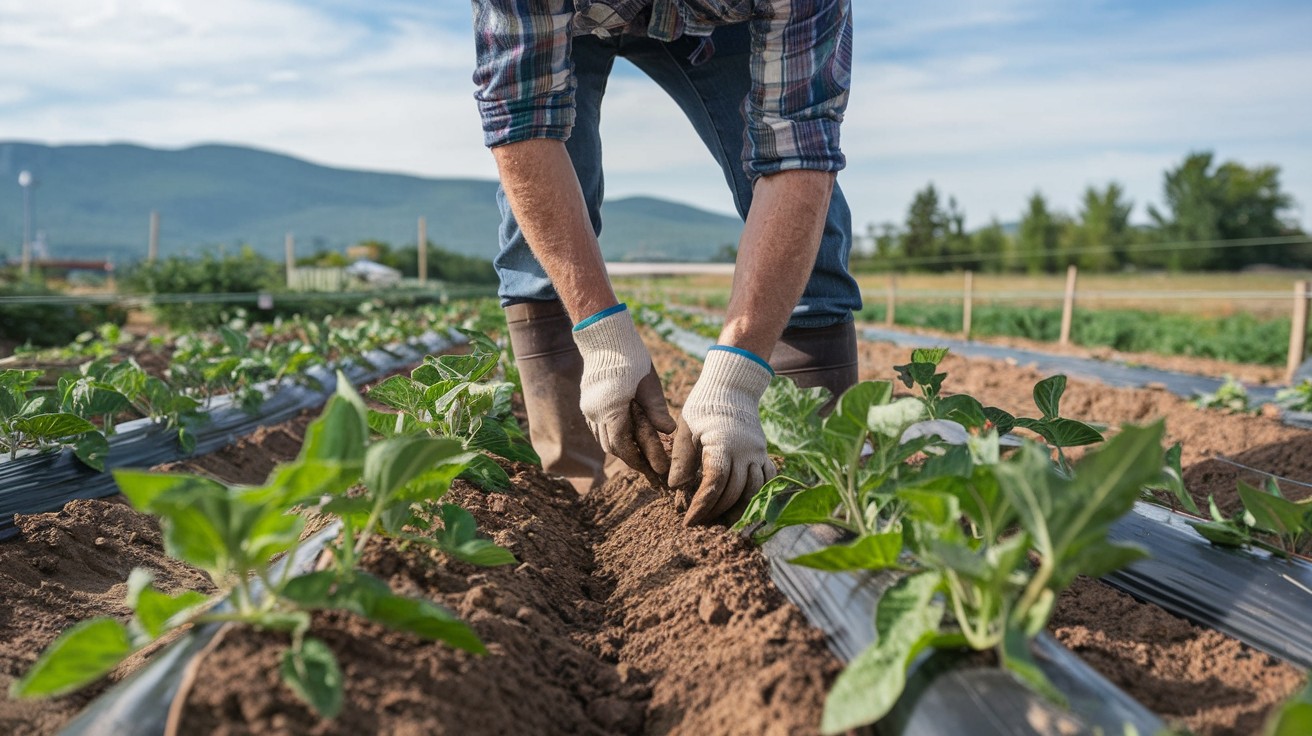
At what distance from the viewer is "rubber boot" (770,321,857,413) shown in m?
2.41

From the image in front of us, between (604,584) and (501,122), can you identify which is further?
(501,122)

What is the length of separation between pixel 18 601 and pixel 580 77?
1.74 metres

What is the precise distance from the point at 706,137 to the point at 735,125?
0.15 meters

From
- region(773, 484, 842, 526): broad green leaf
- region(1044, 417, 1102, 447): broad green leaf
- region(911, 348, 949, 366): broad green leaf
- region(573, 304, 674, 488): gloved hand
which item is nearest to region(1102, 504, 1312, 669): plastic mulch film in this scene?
region(1044, 417, 1102, 447): broad green leaf

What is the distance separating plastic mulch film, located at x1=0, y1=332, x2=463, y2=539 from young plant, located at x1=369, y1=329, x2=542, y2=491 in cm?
113

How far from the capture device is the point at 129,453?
9.41ft

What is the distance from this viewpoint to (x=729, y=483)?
5.35ft

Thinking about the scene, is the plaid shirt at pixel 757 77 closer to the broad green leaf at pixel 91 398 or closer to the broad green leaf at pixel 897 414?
the broad green leaf at pixel 897 414

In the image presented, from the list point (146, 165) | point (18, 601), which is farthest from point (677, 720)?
point (146, 165)

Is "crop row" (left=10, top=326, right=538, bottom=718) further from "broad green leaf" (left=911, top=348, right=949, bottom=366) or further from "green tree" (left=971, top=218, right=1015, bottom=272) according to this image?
"green tree" (left=971, top=218, right=1015, bottom=272)

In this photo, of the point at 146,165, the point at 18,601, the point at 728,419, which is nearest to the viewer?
the point at 728,419

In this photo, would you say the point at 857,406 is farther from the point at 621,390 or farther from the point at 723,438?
the point at 621,390

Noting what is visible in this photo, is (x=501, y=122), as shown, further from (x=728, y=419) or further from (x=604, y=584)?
(x=604, y=584)

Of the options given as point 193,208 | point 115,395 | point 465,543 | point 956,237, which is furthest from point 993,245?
point 193,208
